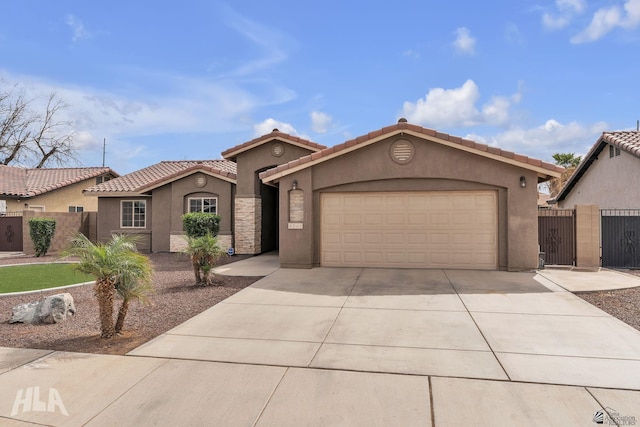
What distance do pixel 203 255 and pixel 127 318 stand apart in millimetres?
3044

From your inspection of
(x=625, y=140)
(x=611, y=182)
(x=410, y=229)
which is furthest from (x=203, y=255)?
(x=611, y=182)

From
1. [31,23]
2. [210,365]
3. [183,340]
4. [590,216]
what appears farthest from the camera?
[31,23]

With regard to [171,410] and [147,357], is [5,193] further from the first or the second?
[171,410]

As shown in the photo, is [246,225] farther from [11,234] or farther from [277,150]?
[11,234]

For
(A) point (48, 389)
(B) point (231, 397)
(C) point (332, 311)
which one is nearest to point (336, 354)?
(B) point (231, 397)

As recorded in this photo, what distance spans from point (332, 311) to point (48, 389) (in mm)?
4462

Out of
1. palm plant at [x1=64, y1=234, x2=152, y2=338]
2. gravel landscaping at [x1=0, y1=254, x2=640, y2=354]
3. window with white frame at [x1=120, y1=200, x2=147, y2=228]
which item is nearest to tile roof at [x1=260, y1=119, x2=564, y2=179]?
gravel landscaping at [x1=0, y1=254, x2=640, y2=354]

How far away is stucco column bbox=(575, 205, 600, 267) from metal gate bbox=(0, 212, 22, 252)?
86.3ft

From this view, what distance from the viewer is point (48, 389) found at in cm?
425

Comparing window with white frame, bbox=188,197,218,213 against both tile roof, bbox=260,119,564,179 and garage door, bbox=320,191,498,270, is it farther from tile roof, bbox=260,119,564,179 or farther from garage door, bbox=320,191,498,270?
garage door, bbox=320,191,498,270

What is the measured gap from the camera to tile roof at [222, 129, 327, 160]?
1616 centimetres

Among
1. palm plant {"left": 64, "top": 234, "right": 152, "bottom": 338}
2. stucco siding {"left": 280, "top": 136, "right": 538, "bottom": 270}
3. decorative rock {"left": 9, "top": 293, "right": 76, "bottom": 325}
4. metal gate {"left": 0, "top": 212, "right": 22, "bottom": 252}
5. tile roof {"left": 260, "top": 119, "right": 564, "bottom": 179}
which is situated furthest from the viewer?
metal gate {"left": 0, "top": 212, "right": 22, "bottom": 252}

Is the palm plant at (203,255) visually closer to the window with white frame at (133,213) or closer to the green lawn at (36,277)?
the green lawn at (36,277)

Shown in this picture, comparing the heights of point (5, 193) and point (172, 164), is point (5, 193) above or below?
below
